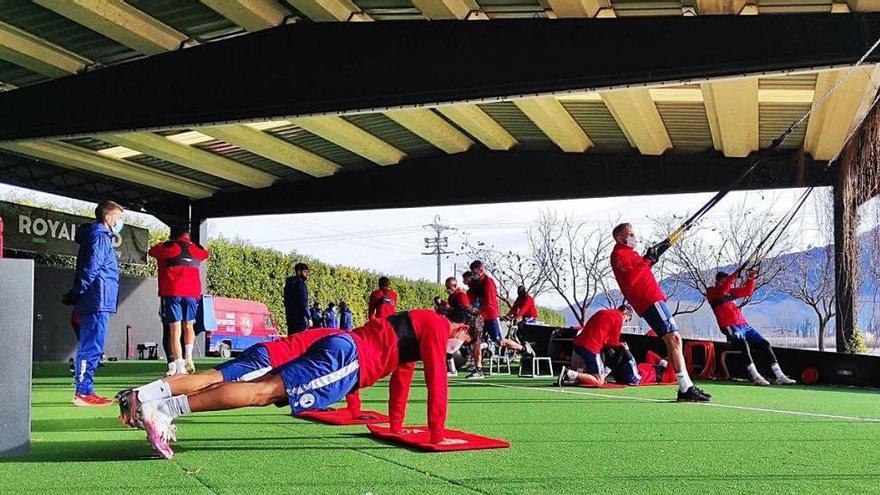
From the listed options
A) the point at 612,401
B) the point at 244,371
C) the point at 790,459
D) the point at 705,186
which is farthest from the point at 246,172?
the point at 790,459

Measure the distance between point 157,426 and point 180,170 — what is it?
14379 millimetres

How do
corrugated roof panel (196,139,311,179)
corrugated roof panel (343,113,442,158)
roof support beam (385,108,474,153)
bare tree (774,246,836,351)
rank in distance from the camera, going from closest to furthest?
bare tree (774,246,836,351)
roof support beam (385,108,474,153)
corrugated roof panel (343,113,442,158)
corrugated roof panel (196,139,311,179)

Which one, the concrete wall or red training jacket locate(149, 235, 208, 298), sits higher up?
red training jacket locate(149, 235, 208, 298)

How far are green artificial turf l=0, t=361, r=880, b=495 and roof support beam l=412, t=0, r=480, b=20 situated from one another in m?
4.38

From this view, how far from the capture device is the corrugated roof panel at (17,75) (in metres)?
11.5

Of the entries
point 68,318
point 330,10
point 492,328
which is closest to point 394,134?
point 492,328

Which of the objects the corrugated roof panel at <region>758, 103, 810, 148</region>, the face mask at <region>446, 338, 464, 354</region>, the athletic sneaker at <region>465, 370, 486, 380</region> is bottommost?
the athletic sneaker at <region>465, 370, 486, 380</region>

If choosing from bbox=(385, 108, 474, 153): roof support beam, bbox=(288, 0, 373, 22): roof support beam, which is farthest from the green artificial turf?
bbox=(385, 108, 474, 153): roof support beam

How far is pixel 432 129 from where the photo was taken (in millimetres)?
14695

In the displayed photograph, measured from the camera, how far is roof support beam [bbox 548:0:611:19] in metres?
8.84

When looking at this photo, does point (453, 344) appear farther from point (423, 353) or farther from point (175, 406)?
point (175, 406)

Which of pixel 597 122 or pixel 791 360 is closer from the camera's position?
pixel 791 360

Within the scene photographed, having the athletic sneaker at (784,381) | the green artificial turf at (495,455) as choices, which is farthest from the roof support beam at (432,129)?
the green artificial turf at (495,455)

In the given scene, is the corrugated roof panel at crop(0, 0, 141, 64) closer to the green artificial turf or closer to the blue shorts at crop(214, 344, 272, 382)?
the green artificial turf
